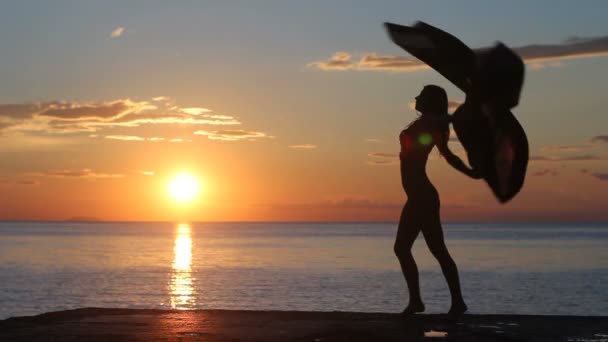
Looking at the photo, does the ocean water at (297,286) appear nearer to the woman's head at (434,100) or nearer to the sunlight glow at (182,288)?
the sunlight glow at (182,288)

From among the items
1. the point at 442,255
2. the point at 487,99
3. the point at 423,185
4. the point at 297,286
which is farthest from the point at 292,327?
the point at 297,286

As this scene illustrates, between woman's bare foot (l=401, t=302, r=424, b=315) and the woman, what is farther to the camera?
woman's bare foot (l=401, t=302, r=424, b=315)

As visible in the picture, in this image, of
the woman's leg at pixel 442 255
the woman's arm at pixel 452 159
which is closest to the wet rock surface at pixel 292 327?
the woman's leg at pixel 442 255

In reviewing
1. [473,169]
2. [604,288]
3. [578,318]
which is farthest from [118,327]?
[604,288]

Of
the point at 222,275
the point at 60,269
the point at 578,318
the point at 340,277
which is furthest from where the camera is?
the point at 60,269

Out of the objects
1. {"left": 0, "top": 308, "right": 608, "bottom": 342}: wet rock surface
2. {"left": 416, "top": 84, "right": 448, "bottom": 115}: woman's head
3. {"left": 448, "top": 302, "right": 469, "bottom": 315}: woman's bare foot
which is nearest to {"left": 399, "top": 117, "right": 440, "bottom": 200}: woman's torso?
{"left": 416, "top": 84, "right": 448, "bottom": 115}: woman's head

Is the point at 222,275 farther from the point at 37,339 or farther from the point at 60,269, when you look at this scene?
the point at 37,339

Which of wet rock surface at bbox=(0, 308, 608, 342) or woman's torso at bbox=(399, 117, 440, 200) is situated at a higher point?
woman's torso at bbox=(399, 117, 440, 200)

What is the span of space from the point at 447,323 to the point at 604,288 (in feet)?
128

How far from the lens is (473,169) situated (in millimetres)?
9180

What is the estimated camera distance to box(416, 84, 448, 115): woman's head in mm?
9797

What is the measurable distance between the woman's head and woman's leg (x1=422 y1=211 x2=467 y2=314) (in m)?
1.19

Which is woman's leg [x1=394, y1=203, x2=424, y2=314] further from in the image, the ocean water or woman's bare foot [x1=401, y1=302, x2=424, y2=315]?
the ocean water

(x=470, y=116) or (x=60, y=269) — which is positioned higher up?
(x=60, y=269)
